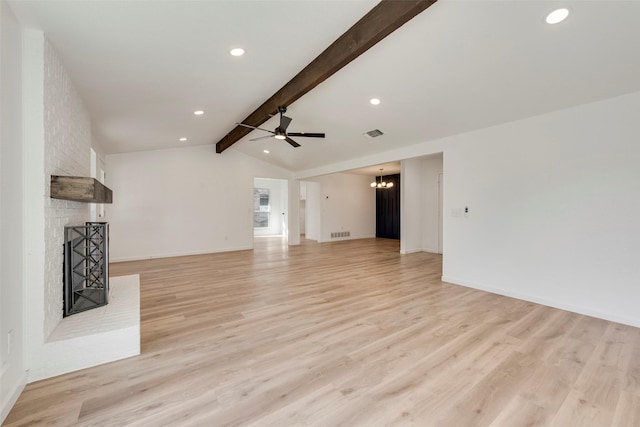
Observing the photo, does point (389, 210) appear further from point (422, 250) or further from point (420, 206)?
point (422, 250)

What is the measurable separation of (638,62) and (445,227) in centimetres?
282

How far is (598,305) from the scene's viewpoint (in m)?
3.12

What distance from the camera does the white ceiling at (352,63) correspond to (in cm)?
203

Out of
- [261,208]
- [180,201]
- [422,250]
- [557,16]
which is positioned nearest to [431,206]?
[422,250]

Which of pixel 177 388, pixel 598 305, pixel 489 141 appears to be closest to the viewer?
pixel 177 388

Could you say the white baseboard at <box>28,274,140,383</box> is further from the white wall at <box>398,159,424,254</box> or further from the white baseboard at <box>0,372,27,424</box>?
the white wall at <box>398,159,424,254</box>

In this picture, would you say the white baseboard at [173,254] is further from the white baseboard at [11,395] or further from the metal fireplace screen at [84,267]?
→ the white baseboard at [11,395]

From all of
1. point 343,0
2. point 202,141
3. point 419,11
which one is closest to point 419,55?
point 419,11

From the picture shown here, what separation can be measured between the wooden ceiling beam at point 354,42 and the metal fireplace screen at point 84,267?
2.71 m

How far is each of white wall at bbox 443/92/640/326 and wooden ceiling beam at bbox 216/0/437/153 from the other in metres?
2.62

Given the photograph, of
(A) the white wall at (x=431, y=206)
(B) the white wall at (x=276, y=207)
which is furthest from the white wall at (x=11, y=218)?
(B) the white wall at (x=276, y=207)

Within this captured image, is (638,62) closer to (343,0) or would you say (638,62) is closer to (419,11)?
(419,11)

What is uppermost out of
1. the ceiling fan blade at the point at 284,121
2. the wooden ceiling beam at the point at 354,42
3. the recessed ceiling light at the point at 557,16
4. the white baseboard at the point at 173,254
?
the wooden ceiling beam at the point at 354,42

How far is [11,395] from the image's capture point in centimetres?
169
